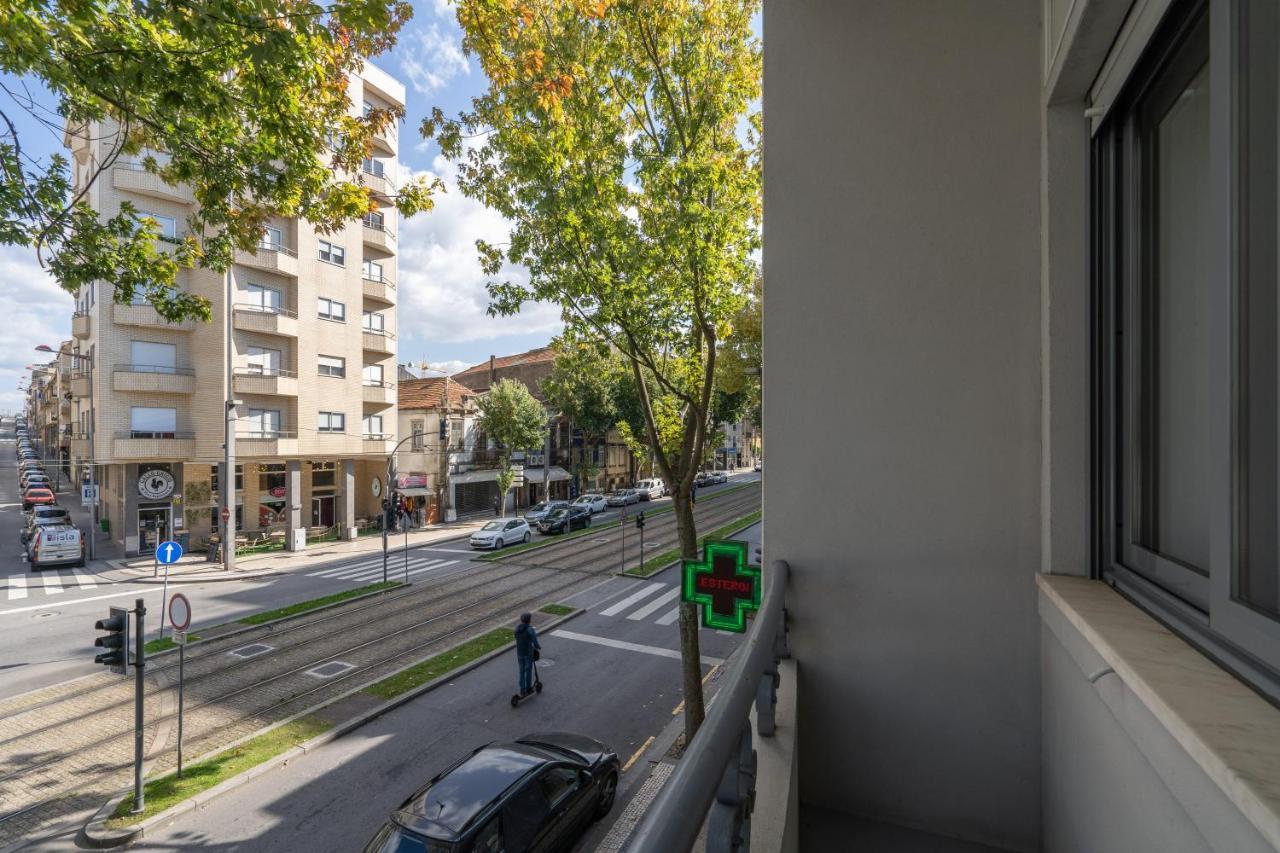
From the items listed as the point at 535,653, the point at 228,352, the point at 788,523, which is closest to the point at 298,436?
the point at 228,352

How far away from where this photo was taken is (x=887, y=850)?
2.68 metres

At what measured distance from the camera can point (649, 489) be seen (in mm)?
42688

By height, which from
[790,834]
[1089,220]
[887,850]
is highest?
[1089,220]

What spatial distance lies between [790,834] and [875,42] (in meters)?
3.54

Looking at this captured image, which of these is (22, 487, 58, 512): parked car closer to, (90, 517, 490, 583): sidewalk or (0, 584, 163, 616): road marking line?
(90, 517, 490, 583): sidewalk

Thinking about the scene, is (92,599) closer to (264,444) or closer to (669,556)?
(264,444)

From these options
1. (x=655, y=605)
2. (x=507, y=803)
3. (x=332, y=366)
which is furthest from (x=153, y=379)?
(x=507, y=803)

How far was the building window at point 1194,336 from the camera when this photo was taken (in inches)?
50.6

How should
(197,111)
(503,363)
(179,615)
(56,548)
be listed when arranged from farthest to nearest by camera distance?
(503,363) < (56,548) < (179,615) < (197,111)

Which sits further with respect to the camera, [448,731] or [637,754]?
[448,731]

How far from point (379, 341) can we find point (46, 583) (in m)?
15.0

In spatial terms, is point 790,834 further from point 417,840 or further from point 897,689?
point 417,840

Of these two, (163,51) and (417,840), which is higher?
(163,51)

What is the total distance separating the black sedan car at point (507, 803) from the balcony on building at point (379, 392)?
24593 mm
